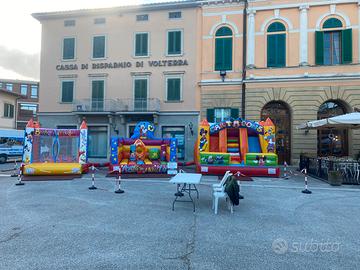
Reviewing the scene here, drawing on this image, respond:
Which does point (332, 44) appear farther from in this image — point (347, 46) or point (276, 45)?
point (276, 45)

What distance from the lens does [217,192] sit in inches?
243

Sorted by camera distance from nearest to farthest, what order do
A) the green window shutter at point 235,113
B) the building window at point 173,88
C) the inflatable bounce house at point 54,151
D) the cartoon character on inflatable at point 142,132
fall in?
the inflatable bounce house at point 54,151 < the cartoon character on inflatable at point 142,132 < the green window shutter at point 235,113 < the building window at point 173,88

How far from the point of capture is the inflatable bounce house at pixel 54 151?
1130 centimetres

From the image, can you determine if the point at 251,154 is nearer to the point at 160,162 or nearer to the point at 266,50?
the point at 160,162

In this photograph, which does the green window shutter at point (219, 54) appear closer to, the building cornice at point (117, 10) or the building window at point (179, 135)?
the building cornice at point (117, 10)

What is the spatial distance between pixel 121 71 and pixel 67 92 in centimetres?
499

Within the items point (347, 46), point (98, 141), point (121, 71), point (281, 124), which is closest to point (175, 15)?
point (121, 71)

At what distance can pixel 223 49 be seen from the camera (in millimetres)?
17094

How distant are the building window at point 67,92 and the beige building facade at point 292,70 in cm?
1088

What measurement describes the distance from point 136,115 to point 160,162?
643 cm

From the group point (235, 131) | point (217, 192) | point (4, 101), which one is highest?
point (4, 101)

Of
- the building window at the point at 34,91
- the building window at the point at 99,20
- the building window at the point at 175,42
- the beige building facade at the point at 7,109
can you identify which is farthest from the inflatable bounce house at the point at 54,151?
the building window at the point at 34,91

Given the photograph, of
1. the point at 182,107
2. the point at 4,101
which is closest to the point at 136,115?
the point at 182,107

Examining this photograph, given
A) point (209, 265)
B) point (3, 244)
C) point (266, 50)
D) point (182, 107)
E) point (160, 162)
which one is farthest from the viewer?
point (182, 107)
